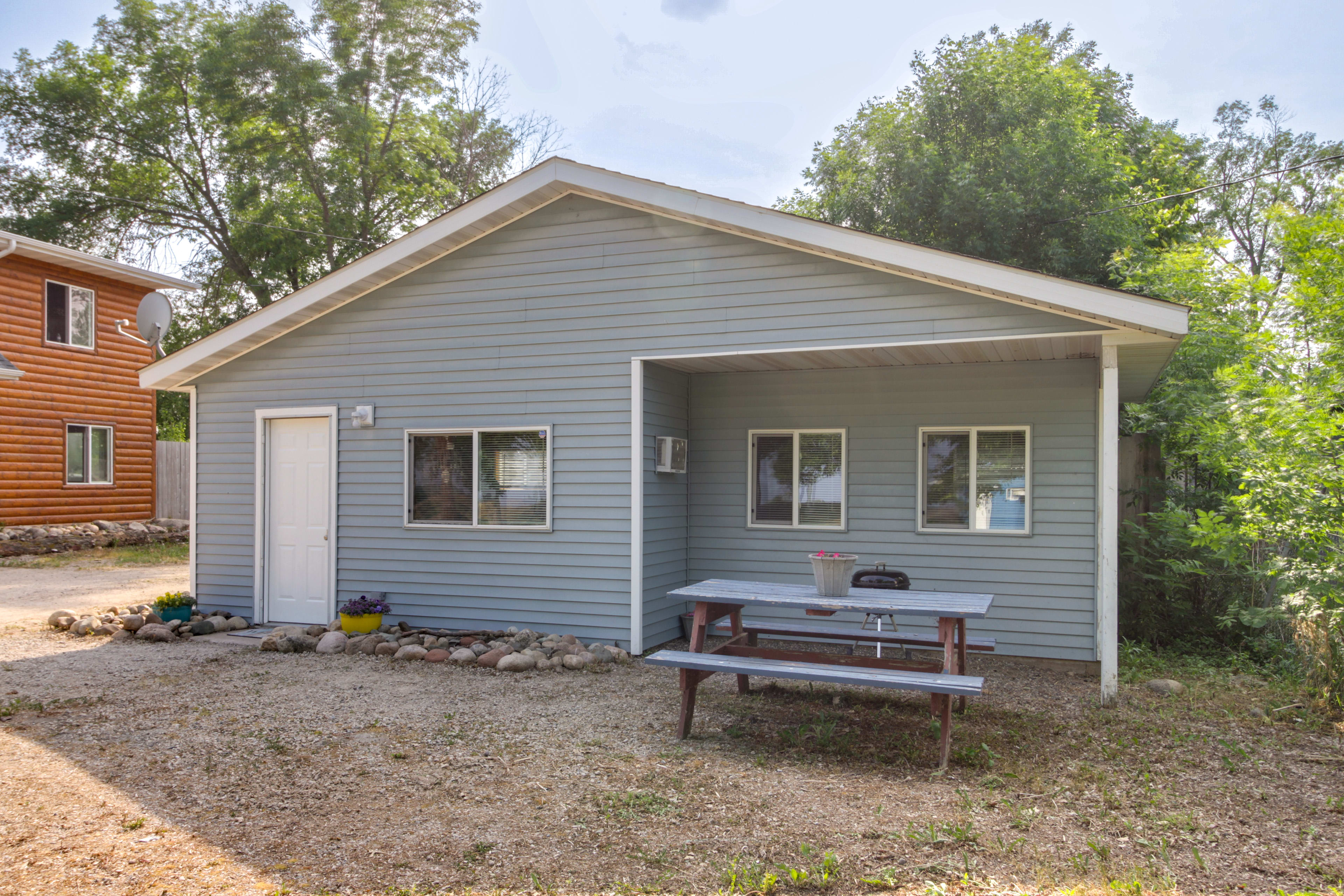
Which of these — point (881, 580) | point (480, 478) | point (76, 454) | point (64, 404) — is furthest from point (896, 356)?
point (76, 454)

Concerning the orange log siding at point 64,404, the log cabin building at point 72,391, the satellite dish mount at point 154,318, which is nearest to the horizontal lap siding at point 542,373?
the satellite dish mount at point 154,318

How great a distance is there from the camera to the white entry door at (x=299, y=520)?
856 centimetres

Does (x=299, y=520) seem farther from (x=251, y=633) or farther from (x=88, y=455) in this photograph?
(x=88, y=455)

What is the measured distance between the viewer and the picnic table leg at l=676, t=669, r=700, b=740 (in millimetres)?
5055

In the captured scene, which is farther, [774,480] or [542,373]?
[774,480]

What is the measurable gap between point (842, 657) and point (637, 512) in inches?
92.9

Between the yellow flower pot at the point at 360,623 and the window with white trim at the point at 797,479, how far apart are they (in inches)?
144

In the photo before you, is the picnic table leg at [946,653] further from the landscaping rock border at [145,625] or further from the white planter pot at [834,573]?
the landscaping rock border at [145,625]

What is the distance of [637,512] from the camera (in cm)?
734

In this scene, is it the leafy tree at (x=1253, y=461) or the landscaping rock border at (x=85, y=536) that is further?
the landscaping rock border at (x=85, y=536)

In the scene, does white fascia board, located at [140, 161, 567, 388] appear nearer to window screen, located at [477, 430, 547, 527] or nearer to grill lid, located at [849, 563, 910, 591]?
window screen, located at [477, 430, 547, 527]

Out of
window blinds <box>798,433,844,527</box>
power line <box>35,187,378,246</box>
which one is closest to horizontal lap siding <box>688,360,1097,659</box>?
window blinds <box>798,433,844,527</box>

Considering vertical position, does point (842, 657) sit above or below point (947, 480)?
below

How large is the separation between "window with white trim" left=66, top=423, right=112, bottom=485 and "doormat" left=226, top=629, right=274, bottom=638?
10.1 metres
